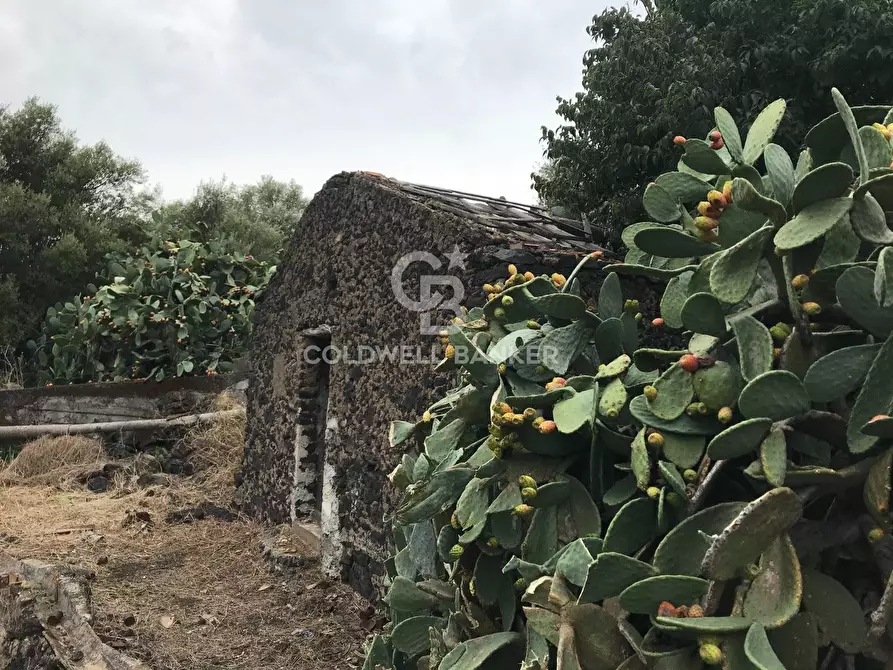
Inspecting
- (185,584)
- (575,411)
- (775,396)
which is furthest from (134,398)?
(775,396)

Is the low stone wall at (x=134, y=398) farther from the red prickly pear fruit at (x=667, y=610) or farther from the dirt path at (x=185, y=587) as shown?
the red prickly pear fruit at (x=667, y=610)

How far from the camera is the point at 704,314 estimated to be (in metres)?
1.85

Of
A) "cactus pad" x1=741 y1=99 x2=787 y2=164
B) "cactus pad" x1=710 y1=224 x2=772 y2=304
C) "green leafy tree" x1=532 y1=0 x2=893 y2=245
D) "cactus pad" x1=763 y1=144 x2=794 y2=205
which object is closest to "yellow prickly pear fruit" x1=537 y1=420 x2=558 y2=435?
"cactus pad" x1=710 y1=224 x2=772 y2=304

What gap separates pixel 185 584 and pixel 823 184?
218 inches

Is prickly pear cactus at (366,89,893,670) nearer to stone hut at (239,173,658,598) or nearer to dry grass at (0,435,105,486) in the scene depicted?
stone hut at (239,173,658,598)

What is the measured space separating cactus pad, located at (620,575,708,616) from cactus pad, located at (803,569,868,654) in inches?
9.2

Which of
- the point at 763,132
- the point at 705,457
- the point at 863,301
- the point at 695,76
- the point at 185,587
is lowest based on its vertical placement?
the point at 185,587

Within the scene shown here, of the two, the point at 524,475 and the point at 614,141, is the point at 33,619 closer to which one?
the point at 524,475

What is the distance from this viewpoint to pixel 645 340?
4.38 m

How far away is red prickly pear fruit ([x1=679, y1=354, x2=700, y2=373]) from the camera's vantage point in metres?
1.81

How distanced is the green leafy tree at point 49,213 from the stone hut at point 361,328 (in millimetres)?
10501

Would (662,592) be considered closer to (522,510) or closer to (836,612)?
(836,612)

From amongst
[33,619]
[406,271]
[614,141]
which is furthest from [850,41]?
[33,619]

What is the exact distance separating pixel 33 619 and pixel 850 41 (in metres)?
7.44
